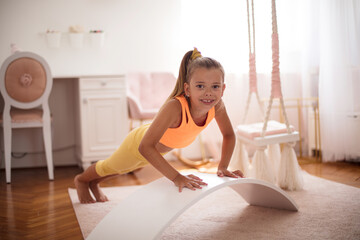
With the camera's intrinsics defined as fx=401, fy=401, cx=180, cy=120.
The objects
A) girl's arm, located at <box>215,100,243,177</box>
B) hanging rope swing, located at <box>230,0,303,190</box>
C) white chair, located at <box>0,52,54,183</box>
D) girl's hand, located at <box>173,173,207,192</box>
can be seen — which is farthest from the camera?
white chair, located at <box>0,52,54,183</box>

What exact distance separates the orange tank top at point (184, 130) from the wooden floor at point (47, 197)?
2.05 ft

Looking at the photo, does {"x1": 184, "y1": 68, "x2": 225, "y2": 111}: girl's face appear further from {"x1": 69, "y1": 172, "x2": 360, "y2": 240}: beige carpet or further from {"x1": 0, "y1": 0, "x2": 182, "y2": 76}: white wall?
{"x1": 0, "y1": 0, "x2": 182, "y2": 76}: white wall

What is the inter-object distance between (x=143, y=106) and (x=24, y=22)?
133 centimetres

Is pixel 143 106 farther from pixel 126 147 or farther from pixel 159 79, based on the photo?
pixel 126 147

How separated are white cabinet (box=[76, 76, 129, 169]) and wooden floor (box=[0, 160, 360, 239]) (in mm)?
290

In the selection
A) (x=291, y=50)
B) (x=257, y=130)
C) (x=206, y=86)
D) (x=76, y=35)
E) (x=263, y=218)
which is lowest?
(x=263, y=218)

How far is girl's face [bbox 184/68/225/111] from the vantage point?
171cm

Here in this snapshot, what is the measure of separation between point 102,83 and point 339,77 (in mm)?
1928

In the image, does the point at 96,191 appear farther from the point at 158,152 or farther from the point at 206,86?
the point at 206,86

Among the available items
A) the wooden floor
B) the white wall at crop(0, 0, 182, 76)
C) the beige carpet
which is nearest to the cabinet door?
the wooden floor

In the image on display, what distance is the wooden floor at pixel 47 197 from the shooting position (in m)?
2.01

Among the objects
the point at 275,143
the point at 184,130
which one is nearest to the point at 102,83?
the point at 275,143

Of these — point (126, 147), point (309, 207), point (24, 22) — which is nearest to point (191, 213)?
point (126, 147)

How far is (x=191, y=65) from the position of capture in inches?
70.1
